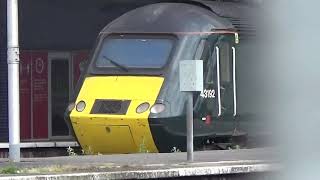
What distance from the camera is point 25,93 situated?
16172mm

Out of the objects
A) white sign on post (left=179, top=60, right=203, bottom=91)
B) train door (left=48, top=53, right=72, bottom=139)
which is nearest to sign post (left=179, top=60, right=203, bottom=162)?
white sign on post (left=179, top=60, right=203, bottom=91)

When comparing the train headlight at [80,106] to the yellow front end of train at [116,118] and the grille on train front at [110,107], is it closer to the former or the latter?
the yellow front end of train at [116,118]

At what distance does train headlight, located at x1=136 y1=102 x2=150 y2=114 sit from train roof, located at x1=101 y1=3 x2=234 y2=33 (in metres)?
1.40

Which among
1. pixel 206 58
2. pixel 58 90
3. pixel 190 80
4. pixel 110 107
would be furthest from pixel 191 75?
pixel 58 90

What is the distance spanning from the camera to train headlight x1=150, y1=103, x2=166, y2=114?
11.0m

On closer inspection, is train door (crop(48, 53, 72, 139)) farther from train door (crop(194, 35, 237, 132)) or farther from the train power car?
train door (crop(194, 35, 237, 132))

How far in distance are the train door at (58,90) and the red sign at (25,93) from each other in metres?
0.51

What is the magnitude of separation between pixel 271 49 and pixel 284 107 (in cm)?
20

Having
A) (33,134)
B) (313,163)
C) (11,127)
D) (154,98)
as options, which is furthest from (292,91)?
(33,134)

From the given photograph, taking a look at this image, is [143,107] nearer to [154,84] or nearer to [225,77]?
[154,84]

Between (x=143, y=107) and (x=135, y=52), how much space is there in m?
1.21

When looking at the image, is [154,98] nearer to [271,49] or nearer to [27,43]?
[27,43]

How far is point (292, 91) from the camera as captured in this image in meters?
2.25

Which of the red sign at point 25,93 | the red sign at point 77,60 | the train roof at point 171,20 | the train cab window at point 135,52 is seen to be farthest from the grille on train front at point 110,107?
the red sign at point 77,60
